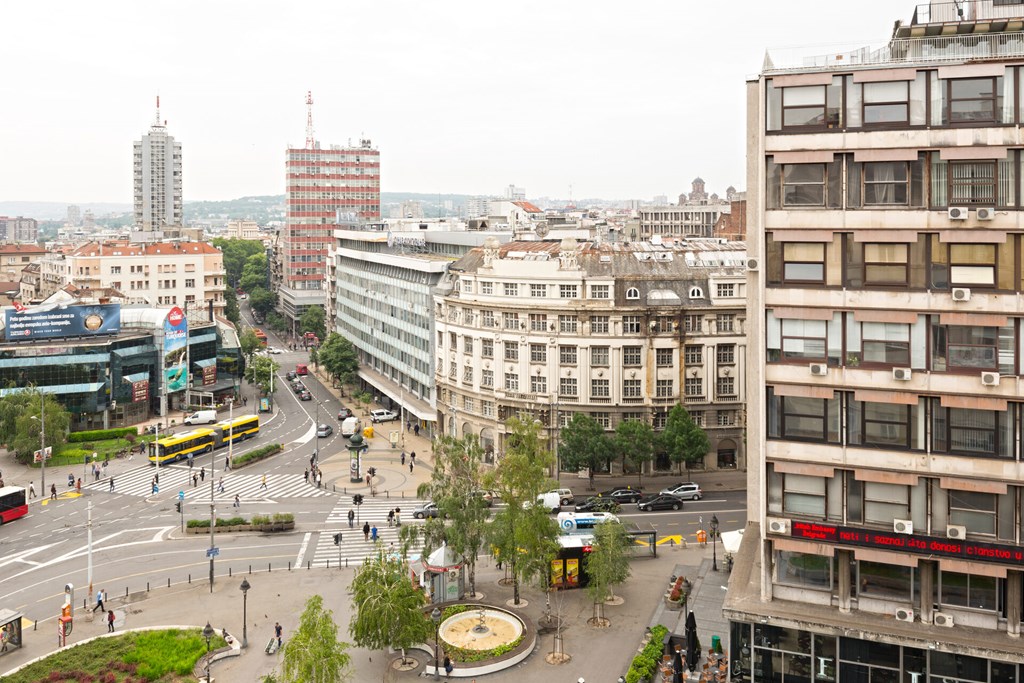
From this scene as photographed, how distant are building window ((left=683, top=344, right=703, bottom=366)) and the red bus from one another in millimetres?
57579

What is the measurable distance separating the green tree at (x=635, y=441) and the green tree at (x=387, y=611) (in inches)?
1410

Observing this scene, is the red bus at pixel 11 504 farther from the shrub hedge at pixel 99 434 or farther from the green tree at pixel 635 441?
the green tree at pixel 635 441

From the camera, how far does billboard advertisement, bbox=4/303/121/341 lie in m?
104

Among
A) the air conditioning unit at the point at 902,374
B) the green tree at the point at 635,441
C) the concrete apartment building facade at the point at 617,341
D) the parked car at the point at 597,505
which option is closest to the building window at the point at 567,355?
the concrete apartment building facade at the point at 617,341

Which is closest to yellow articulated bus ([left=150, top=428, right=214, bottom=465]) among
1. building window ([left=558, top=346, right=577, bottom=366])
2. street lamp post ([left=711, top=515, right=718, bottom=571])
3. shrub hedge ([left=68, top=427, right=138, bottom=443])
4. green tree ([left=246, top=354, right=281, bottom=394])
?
shrub hedge ([left=68, top=427, right=138, bottom=443])

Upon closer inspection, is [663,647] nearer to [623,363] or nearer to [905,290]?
[905,290]

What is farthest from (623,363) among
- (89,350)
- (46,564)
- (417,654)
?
(89,350)

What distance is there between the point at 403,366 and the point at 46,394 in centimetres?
4105

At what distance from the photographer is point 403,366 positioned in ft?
382

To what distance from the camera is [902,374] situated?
109 feet

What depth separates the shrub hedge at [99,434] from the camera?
333 feet

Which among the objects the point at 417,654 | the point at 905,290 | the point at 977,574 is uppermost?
the point at 905,290

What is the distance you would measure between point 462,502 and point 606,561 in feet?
29.6

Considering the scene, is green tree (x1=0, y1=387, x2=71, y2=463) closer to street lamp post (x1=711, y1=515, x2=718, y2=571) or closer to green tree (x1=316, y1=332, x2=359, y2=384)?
green tree (x1=316, y1=332, x2=359, y2=384)
